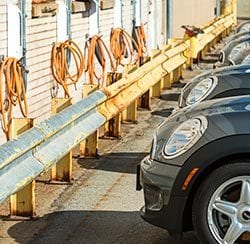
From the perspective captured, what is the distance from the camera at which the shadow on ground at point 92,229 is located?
20.8 feet

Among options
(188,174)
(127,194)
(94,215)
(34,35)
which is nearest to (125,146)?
(34,35)

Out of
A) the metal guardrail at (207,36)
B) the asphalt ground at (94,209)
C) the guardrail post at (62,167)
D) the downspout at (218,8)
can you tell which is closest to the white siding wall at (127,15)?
the metal guardrail at (207,36)

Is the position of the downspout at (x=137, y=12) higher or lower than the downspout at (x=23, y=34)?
lower

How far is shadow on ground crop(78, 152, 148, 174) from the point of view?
8.91 m

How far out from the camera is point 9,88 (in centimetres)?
882

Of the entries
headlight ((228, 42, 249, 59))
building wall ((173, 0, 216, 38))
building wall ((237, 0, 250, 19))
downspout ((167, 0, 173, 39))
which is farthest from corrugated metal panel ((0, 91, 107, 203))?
building wall ((237, 0, 250, 19))

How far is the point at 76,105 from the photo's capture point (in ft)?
24.8

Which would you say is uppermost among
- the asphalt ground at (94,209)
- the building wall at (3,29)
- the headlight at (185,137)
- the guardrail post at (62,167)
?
the building wall at (3,29)

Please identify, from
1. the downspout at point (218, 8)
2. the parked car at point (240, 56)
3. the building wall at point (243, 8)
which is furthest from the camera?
the building wall at point (243, 8)

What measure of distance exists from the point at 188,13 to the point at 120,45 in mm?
11937

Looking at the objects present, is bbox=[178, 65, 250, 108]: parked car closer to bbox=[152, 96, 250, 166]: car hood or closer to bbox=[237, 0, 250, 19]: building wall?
bbox=[152, 96, 250, 166]: car hood

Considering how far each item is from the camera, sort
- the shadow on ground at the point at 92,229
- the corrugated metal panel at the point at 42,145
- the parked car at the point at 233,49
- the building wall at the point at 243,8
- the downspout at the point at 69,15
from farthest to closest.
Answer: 1. the building wall at the point at 243,8
2. the parked car at the point at 233,49
3. the downspout at the point at 69,15
4. the shadow on ground at the point at 92,229
5. the corrugated metal panel at the point at 42,145

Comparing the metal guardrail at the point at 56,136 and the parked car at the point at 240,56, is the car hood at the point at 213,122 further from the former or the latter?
the parked car at the point at 240,56

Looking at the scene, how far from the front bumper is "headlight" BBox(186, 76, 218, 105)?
9.01 ft
